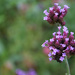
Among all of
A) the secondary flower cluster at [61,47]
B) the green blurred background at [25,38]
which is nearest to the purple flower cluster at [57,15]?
the secondary flower cluster at [61,47]

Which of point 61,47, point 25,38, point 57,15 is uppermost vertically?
point 25,38

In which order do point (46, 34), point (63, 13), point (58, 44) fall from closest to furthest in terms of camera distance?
point (58, 44)
point (63, 13)
point (46, 34)

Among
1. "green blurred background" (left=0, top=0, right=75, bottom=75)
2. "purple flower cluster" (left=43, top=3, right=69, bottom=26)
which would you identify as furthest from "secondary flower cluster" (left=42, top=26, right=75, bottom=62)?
"green blurred background" (left=0, top=0, right=75, bottom=75)

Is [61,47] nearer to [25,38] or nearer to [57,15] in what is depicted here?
[57,15]

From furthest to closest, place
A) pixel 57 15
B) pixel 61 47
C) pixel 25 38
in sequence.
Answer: pixel 25 38 < pixel 57 15 < pixel 61 47

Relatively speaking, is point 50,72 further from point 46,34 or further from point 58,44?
point 58,44

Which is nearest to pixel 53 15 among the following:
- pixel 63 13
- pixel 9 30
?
pixel 63 13

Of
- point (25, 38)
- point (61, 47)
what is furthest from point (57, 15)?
point (25, 38)

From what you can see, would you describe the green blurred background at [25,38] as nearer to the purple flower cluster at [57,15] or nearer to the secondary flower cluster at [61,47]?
the purple flower cluster at [57,15]

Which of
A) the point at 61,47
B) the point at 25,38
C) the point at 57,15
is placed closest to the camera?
the point at 61,47
